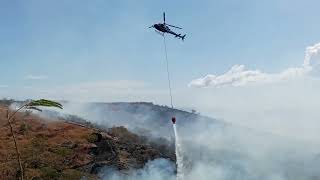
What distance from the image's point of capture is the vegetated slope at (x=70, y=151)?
6944 centimetres

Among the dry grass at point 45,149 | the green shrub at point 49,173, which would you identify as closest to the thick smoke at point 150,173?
the dry grass at point 45,149

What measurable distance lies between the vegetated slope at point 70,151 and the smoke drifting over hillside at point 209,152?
3.00 meters

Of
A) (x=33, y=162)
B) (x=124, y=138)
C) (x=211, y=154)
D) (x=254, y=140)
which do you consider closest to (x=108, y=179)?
(x=33, y=162)

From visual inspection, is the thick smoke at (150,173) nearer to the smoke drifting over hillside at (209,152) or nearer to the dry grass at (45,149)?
the smoke drifting over hillside at (209,152)

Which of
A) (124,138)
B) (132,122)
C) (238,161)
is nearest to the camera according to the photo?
(124,138)

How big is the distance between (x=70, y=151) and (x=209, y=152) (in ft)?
115

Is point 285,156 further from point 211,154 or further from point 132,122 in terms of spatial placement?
point 132,122

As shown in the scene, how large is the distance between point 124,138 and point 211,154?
836 inches

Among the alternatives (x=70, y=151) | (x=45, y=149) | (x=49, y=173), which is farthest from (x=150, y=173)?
(x=45, y=149)

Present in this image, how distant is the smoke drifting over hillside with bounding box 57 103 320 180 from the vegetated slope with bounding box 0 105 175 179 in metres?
3.00

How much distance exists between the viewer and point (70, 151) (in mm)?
79125

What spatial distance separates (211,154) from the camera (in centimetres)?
10106

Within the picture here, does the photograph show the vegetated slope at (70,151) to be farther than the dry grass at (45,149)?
Yes

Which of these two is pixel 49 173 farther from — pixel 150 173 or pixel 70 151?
pixel 150 173
